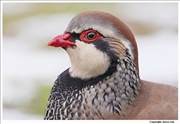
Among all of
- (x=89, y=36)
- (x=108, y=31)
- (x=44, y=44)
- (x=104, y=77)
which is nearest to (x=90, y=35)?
(x=89, y=36)

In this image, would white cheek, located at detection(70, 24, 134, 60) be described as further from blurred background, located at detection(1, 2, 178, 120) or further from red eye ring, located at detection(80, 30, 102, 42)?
blurred background, located at detection(1, 2, 178, 120)

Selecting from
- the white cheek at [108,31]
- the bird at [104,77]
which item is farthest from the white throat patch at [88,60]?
the white cheek at [108,31]

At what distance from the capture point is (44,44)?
610cm

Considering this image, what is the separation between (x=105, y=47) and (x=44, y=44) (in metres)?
2.41

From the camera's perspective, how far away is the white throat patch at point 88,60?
3.79 meters

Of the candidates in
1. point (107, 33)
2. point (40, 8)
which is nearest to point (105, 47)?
point (107, 33)

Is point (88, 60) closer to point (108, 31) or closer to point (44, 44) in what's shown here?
point (108, 31)

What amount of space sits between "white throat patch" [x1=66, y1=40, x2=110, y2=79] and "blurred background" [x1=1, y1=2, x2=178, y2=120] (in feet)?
3.62

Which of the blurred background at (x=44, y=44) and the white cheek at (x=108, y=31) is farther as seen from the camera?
the blurred background at (x=44, y=44)

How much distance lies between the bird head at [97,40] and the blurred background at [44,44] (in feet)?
3.55

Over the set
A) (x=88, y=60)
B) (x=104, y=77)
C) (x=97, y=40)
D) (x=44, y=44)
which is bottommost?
(x=104, y=77)

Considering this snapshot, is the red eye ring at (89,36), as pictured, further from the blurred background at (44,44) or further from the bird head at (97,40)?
the blurred background at (44,44)

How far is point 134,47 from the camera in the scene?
3.87 m

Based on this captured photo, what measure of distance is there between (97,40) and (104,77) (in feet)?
0.96
